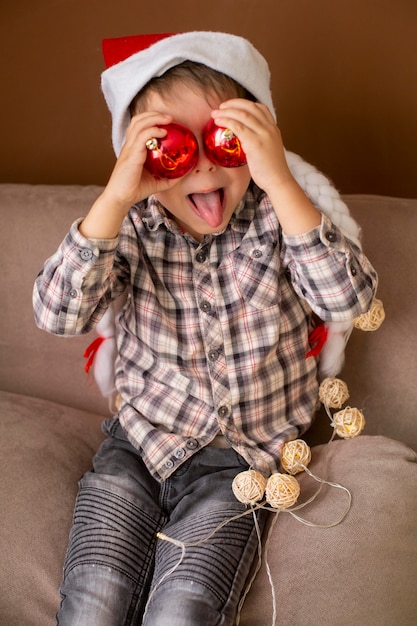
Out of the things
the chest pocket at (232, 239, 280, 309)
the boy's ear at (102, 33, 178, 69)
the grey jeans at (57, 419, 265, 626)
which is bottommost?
the grey jeans at (57, 419, 265, 626)

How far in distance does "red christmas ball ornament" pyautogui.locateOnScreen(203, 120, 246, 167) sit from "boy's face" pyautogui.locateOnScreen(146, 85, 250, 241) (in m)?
0.02

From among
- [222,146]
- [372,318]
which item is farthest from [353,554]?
[222,146]

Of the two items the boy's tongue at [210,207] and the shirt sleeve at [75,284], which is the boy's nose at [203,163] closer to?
the boy's tongue at [210,207]

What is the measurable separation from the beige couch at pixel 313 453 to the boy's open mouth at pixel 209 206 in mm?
398

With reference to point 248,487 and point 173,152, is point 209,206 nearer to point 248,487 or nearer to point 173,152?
point 173,152

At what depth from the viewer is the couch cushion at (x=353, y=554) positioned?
3.29 ft

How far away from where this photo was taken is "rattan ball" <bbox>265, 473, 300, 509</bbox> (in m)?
1.11

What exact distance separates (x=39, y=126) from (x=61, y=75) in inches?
→ 5.7

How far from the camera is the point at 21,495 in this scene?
1242mm

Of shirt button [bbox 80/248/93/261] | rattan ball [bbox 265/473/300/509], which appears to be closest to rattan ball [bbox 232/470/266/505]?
rattan ball [bbox 265/473/300/509]

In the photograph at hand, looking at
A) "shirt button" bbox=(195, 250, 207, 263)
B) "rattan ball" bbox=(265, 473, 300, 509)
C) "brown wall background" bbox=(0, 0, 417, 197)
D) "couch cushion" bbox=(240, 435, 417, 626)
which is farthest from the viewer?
"brown wall background" bbox=(0, 0, 417, 197)

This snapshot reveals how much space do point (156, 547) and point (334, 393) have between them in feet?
1.41

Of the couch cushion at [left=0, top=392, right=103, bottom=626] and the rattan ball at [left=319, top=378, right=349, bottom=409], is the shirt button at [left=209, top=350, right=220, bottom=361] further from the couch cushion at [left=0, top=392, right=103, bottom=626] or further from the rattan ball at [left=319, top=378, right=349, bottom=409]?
the couch cushion at [left=0, top=392, right=103, bottom=626]

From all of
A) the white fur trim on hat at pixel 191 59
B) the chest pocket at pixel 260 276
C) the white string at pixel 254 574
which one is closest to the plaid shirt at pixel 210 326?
the chest pocket at pixel 260 276
